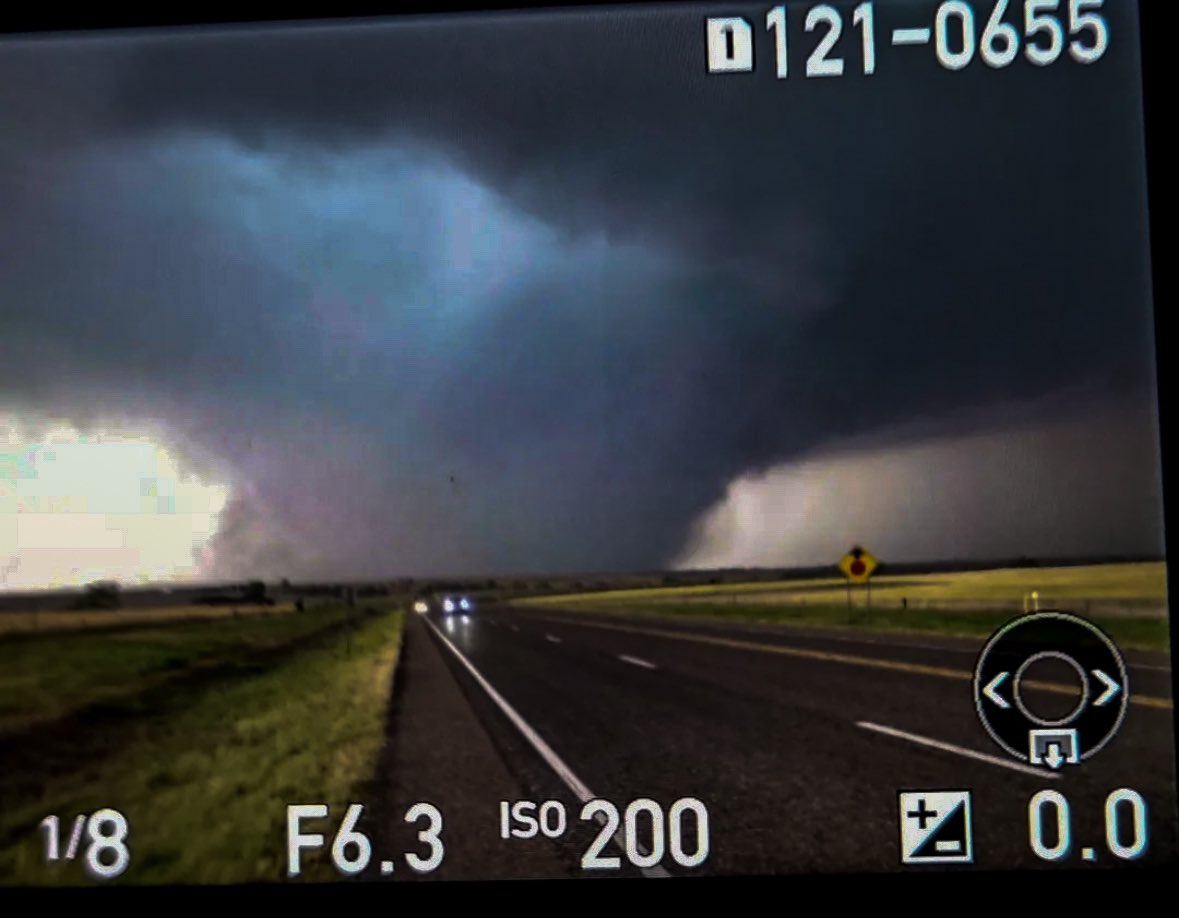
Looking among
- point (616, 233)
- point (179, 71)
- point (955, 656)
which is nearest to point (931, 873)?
point (955, 656)

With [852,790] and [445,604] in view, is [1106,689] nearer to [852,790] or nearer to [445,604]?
[852,790]

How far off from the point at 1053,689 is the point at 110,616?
8.36ft

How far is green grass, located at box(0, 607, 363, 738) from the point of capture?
2.68 meters

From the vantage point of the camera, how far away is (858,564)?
9.01 feet

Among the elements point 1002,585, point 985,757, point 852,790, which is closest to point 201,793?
point 852,790

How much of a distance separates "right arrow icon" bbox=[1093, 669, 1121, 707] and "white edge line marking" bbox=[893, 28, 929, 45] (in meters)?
1.69

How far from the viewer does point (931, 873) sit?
2.54m

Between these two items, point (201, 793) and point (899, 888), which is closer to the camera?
point (899, 888)

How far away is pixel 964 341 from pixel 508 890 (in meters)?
1.83

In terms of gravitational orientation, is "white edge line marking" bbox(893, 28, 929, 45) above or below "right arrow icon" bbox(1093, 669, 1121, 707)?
above

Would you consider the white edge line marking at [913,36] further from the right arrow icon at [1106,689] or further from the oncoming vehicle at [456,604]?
the oncoming vehicle at [456,604]

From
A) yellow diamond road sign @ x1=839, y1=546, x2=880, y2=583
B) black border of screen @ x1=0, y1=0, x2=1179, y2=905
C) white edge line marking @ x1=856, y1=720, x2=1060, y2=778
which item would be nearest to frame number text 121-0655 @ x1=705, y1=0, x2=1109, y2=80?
black border of screen @ x1=0, y1=0, x2=1179, y2=905

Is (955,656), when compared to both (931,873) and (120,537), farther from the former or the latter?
(120,537)

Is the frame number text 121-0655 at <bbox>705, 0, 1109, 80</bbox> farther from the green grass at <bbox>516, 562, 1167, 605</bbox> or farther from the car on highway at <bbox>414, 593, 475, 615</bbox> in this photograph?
the car on highway at <bbox>414, 593, 475, 615</bbox>
